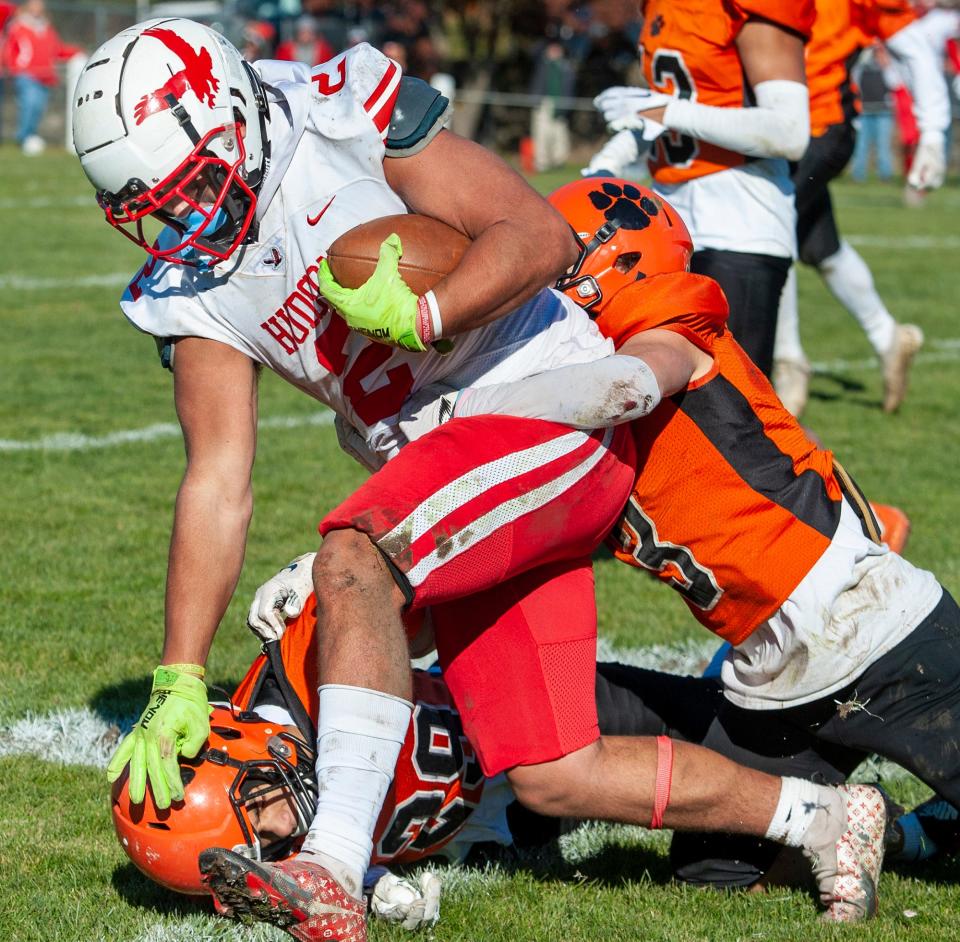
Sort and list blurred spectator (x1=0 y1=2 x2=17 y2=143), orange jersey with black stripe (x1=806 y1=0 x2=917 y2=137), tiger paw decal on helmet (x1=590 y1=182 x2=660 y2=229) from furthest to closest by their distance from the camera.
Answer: blurred spectator (x1=0 y1=2 x2=17 y2=143) < orange jersey with black stripe (x1=806 y1=0 x2=917 y2=137) < tiger paw decal on helmet (x1=590 y1=182 x2=660 y2=229)

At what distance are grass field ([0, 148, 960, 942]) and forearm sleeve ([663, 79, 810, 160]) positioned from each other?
143 centimetres

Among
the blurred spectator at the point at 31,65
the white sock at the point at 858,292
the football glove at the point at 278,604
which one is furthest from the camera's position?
the blurred spectator at the point at 31,65

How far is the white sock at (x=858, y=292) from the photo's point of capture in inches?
285

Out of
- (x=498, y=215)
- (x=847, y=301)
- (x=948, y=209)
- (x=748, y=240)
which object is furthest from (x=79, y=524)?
(x=948, y=209)

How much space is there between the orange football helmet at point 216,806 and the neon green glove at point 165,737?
3cm

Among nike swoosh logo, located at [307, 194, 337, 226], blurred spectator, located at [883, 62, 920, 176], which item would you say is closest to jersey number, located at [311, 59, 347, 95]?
nike swoosh logo, located at [307, 194, 337, 226]

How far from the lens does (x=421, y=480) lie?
8.76ft

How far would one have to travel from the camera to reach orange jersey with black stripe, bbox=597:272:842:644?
2959 mm

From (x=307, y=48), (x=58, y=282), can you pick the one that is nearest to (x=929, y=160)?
(x=58, y=282)

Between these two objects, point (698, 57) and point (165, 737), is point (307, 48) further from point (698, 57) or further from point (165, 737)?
point (165, 737)

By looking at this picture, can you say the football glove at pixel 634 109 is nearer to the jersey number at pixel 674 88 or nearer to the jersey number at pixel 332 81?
the jersey number at pixel 674 88

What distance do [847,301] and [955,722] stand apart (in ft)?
15.2

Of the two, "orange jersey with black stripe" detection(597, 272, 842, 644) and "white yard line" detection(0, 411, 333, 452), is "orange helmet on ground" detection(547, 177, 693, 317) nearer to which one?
"orange jersey with black stripe" detection(597, 272, 842, 644)

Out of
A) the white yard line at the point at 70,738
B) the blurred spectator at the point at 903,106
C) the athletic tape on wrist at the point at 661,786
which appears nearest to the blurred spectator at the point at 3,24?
the blurred spectator at the point at 903,106
